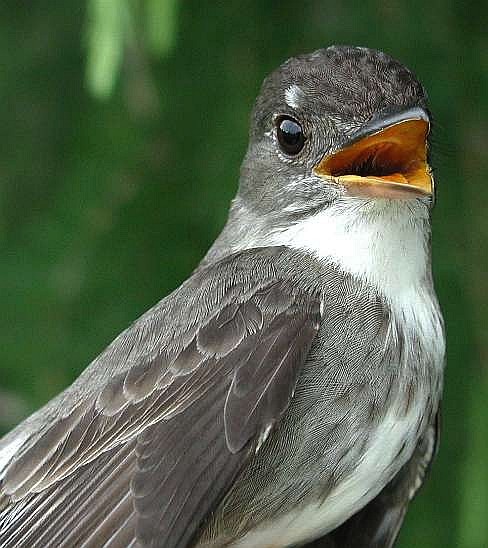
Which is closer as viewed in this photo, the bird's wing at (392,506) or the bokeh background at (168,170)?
the bird's wing at (392,506)

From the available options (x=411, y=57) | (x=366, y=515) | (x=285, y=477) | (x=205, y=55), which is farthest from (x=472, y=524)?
(x=205, y=55)

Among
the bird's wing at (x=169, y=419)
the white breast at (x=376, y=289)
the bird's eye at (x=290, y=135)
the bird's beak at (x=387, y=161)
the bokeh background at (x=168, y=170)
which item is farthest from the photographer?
the bokeh background at (x=168, y=170)

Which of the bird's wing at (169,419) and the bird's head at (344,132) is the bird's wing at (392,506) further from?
the bird's head at (344,132)

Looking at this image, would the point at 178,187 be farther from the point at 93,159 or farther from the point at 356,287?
the point at 356,287

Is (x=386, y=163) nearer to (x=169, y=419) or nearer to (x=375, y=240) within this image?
(x=375, y=240)

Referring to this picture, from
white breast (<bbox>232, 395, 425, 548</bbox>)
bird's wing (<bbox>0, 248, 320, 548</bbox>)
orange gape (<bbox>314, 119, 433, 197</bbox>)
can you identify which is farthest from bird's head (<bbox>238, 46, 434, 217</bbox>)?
white breast (<bbox>232, 395, 425, 548</bbox>)

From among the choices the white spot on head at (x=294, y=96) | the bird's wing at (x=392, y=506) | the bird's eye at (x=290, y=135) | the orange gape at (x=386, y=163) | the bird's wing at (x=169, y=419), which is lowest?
the bird's wing at (x=392, y=506)

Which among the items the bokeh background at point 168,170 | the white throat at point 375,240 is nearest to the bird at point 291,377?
the white throat at point 375,240
